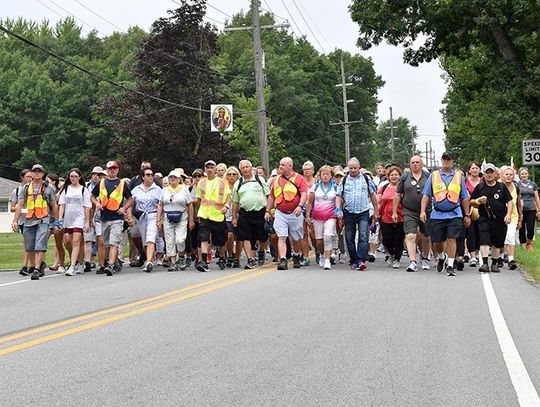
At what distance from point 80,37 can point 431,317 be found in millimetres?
83356

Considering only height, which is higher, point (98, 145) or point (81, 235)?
point (98, 145)

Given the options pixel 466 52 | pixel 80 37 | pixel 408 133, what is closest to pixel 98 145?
pixel 80 37

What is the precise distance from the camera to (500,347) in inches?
284

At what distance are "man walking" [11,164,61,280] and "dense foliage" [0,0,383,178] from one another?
25760mm

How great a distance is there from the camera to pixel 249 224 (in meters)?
15.4

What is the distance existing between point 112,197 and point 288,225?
123 inches

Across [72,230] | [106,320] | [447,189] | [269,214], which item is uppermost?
[447,189]

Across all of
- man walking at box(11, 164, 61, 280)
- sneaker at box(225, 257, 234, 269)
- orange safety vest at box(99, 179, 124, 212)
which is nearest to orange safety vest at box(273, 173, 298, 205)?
sneaker at box(225, 257, 234, 269)

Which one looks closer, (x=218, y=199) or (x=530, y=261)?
(x=218, y=199)

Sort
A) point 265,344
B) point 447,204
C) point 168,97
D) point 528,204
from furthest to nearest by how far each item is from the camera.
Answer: point 168,97 < point 528,204 < point 447,204 < point 265,344

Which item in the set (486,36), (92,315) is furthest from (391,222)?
(486,36)

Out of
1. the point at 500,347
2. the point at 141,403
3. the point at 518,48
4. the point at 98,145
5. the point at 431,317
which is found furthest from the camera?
the point at 98,145

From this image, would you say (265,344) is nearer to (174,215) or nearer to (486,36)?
(174,215)

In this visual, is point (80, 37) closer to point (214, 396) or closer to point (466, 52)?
point (466, 52)
